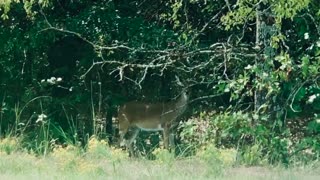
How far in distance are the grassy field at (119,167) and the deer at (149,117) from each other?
342cm

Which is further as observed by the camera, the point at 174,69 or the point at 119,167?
the point at 174,69

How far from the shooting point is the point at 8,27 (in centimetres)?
1462

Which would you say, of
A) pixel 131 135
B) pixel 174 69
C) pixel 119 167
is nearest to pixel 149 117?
pixel 131 135

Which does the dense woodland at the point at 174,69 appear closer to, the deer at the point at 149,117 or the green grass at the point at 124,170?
the deer at the point at 149,117

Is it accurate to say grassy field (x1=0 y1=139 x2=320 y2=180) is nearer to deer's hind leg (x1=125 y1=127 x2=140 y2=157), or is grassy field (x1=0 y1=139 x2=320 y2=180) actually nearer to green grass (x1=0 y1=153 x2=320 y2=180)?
green grass (x1=0 y1=153 x2=320 y2=180)

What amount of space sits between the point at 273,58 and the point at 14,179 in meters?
4.68

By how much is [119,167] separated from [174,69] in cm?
437

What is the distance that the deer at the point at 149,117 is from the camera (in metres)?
14.6

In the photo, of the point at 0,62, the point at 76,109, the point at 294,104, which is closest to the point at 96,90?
the point at 76,109

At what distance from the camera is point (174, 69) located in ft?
45.0

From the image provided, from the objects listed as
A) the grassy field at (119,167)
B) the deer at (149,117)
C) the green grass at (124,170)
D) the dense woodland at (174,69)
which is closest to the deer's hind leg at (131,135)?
the deer at (149,117)

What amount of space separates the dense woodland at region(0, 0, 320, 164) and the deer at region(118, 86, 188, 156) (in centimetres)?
Answer: 24

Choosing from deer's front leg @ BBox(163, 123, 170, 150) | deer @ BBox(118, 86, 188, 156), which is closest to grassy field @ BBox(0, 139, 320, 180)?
deer's front leg @ BBox(163, 123, 170, 150)

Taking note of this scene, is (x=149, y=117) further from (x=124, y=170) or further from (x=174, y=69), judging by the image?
(x=124, y=170)
